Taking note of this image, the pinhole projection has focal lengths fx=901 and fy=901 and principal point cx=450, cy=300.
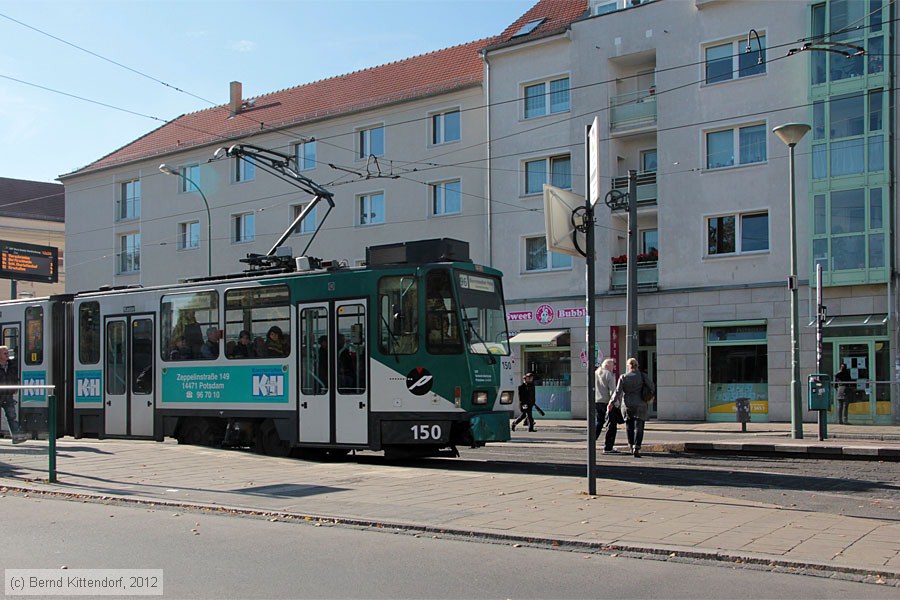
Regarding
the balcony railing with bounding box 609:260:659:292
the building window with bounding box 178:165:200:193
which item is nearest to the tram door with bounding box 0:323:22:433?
the balcony railing with bounding box 609:260:659:292

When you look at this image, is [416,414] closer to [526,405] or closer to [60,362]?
[60,362]

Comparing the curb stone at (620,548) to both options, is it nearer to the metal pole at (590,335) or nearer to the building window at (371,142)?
the metal pole at (590,335)

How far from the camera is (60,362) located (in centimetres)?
1914

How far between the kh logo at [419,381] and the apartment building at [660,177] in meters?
13.2

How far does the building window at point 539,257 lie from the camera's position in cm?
3328

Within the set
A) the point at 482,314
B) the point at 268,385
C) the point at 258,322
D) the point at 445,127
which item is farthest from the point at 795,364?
the point at 445,127

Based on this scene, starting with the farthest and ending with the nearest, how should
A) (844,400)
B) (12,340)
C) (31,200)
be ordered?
(31,200)
(844,400)
(12,340)

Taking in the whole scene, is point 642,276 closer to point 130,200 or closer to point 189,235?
point 189,235

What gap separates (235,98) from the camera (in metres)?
46.9

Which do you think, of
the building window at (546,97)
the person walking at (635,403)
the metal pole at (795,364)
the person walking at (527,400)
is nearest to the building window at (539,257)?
the building window at (546,97)

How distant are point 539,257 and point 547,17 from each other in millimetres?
9661

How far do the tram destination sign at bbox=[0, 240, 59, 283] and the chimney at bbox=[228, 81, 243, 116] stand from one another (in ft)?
42.9

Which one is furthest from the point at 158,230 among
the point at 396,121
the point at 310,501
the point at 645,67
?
the point at 310,501

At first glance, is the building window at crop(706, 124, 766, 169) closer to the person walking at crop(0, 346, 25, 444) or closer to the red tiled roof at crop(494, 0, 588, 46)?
the red tiled roof at crop(494, 0, 588, 46)
